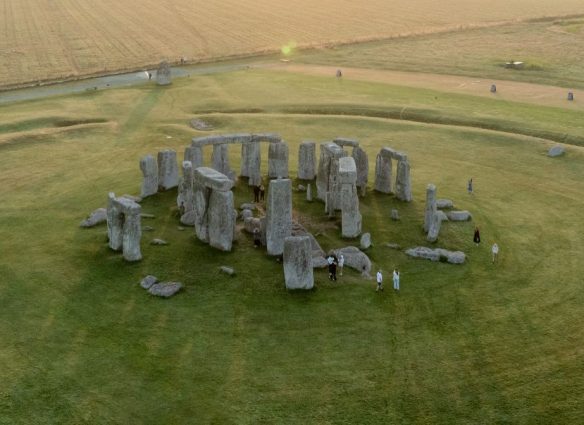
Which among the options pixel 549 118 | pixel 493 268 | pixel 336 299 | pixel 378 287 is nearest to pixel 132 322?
pixel 336 299

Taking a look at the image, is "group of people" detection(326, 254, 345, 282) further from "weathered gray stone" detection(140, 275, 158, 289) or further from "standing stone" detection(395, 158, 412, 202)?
"standing stone" detection(395, 158, 412, 202)

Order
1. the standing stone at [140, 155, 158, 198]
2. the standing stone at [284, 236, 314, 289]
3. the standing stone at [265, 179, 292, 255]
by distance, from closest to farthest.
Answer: the standing stone at [284, 236, 314, 289] → the standing stone at [265, 179, 292, 255] → the standing stone at [140, 155, 158, 198]

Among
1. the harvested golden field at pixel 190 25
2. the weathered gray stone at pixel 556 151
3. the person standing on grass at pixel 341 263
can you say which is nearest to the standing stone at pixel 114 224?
the person standing on grass at pixel 341 263

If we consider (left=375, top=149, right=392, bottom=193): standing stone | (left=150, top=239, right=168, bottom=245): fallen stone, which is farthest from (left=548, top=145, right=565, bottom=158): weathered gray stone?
(left=150, top=239, right=168, bottom=245): fallen stone

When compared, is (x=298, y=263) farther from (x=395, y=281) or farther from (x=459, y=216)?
(x=459, y=216)

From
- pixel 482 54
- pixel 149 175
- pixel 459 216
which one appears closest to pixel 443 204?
pixel 459 216

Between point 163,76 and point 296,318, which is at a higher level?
point 163,76
